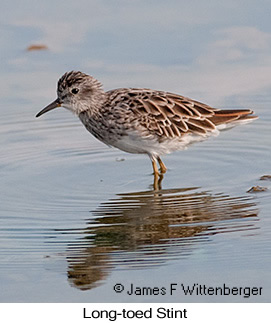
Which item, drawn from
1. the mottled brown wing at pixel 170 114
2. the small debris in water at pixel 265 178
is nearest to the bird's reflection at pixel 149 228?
the small debris in water at pixel 265 178

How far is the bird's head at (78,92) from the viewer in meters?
13.4

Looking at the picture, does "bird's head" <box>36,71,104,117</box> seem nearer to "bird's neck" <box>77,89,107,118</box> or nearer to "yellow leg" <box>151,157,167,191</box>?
"bird's neck" <box>77,89,107,118</box>

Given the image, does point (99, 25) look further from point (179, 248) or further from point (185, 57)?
point (179, 248)

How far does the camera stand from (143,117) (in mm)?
12969

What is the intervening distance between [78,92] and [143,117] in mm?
1081

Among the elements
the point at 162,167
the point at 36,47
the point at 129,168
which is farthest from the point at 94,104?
the point at 36,47

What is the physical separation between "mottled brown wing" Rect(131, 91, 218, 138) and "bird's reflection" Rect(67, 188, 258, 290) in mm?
1127

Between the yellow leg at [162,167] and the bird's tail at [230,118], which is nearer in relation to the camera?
the yellow leg at [162,167]

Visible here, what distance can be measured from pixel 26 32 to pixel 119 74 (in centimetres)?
265

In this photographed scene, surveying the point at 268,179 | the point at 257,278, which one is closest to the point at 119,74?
the point at 268,179

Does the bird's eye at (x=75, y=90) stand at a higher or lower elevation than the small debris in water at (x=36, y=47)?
lower

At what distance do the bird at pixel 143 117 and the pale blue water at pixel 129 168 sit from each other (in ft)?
1.32

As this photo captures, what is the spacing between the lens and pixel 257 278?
9141mm

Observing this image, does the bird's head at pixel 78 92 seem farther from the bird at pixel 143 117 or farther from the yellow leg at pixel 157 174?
the yellow leg at pixel 157 174
